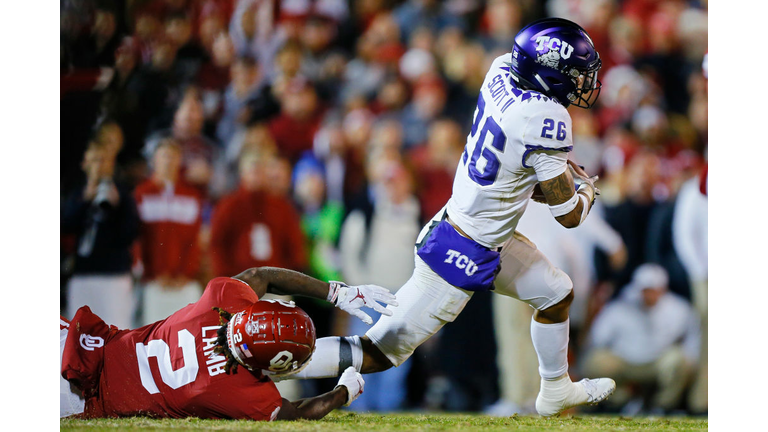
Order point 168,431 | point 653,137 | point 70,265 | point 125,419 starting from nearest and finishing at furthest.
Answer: point 168,431, point 125,419, point 70,265, point 653,137

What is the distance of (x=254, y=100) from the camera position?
5340mm

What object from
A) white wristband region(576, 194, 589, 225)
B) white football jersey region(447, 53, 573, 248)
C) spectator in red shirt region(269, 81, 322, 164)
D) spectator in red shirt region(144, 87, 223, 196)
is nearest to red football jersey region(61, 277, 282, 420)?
white football jersey region(447, 53, 573, 248)

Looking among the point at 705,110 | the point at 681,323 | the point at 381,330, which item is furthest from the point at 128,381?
the point at 705,110

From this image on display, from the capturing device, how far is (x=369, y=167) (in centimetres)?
509

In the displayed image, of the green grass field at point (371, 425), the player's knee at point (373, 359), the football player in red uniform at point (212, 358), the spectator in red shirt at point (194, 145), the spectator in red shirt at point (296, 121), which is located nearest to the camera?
the green grass field at point (371, 425)

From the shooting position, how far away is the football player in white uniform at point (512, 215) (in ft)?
9.14

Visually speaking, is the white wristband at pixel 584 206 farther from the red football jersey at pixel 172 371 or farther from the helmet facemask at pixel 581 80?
the red football jersey at pixel 172 371

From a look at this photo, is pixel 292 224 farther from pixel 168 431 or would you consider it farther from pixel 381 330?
pixel 168 431

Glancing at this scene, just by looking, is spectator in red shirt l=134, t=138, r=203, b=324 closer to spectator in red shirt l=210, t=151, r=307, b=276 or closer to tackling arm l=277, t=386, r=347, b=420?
spectator in red shirt l=210, t=151, r=307, b=276

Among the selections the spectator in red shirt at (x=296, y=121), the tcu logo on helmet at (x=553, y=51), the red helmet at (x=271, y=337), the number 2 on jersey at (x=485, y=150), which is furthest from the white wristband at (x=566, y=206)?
the spectator in red shirt at (x=296, y=121)

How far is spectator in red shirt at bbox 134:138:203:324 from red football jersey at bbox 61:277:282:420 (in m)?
1.85

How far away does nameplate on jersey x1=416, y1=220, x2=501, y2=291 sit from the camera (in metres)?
2.95

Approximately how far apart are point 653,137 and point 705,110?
427 mm

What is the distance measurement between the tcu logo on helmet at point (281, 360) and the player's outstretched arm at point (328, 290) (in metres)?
0.40
